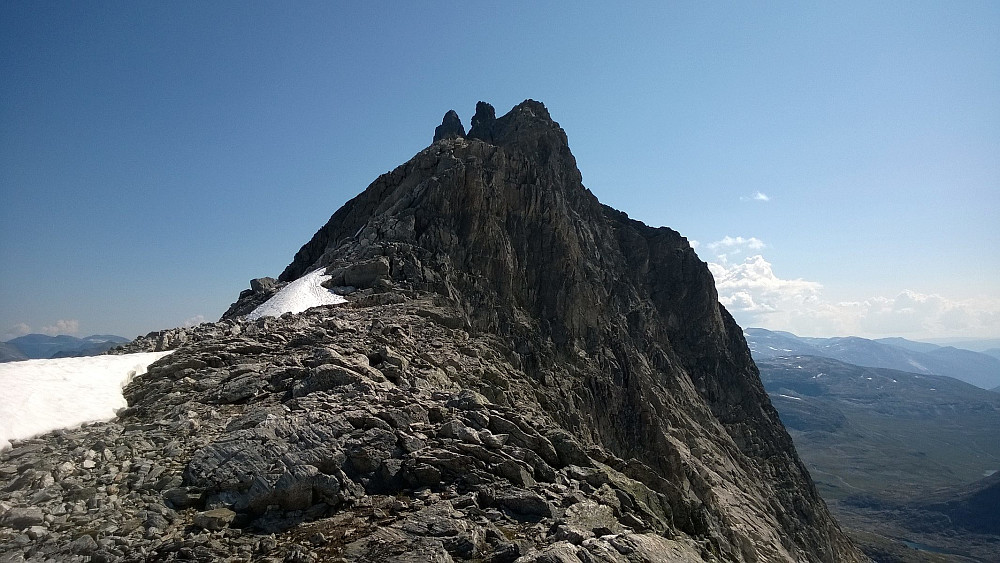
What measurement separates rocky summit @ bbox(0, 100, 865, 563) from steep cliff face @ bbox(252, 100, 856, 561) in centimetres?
29

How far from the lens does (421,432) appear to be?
16.1 meters

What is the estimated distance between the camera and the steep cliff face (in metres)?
40.2

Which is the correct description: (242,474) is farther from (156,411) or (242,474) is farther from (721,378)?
(721,378)

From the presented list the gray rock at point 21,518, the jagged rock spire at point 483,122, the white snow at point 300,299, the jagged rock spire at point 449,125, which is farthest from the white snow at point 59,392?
the jagged rock spire at point 449,125

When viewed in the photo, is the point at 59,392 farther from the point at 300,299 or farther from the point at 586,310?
the point at 586,310

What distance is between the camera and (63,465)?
1267 cm

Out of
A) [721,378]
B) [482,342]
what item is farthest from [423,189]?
[721,378]

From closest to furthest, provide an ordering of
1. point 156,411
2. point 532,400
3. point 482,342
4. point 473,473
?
point 473,473 < point 156,411 < point 532,400 < point 482,342

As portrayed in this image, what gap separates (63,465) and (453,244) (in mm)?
30781

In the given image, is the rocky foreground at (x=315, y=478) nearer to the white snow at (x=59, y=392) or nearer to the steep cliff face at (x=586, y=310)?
the white snow at (x=59, y=392)

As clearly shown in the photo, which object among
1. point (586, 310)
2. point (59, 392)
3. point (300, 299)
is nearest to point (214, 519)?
point (59, 392)

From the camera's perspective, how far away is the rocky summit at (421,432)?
11.7 meters

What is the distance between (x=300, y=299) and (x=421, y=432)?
2023cm

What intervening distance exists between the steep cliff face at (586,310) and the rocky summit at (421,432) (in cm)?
29
